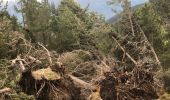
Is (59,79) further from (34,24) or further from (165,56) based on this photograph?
(34,24)

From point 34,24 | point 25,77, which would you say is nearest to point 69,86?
point 25,77

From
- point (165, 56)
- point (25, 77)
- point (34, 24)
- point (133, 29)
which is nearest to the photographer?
point (25, 77)

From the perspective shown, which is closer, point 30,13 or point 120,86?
point 120,86

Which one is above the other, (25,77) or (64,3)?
(64,3)

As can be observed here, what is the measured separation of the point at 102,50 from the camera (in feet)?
123

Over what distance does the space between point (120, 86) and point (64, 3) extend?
35.6 m

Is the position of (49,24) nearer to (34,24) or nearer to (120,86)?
(34,24)

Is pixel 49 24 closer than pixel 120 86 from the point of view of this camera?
No

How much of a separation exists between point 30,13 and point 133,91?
97.1 ft

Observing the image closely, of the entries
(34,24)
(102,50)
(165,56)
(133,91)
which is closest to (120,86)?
(133,91)

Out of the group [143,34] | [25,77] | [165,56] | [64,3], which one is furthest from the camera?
[64,3]

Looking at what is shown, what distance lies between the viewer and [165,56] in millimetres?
34625

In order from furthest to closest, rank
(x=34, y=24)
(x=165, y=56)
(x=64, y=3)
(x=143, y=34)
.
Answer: (x=64, y=3) < (x=34, y=24) < (x=143, y=34) < (x=165, y=56)

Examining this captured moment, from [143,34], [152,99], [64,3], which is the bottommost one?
[152,99]
